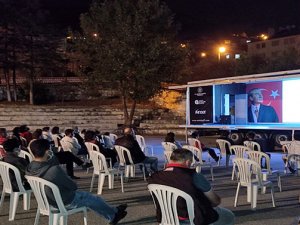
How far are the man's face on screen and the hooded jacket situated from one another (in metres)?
16.2

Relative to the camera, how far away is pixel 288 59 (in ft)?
116

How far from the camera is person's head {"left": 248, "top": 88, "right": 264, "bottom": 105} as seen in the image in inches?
794

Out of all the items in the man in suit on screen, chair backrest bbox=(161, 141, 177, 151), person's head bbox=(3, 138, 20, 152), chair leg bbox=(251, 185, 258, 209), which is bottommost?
chair leg bbox=(251, 185, 258, 209)

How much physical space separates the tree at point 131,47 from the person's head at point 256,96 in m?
4.83

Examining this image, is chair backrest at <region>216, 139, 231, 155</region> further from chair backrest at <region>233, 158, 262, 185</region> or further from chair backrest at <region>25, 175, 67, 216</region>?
chair backrest at <region>25, 175, 67, 216</region>

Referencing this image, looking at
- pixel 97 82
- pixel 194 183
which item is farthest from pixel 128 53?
pixel 194 183

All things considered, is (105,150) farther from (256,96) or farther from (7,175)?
(256,96)

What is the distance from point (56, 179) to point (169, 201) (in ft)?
4.58

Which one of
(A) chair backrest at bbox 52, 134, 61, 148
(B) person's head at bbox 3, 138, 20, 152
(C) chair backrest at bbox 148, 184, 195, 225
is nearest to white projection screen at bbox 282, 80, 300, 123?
(A) chair backrest at bbox 52, 134, 61, 148

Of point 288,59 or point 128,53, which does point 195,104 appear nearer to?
point 128,53

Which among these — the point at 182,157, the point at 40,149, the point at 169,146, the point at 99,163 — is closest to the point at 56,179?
the point at 40,149

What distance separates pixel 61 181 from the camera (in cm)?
500

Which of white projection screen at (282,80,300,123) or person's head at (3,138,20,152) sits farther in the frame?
white projection screen at (282,80,300,123)

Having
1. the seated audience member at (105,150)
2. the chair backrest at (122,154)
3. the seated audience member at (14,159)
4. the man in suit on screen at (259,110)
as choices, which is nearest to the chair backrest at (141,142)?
the seated audience member at (105,150)
